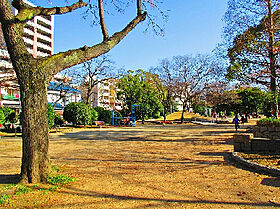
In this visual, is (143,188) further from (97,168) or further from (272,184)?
(272,184)

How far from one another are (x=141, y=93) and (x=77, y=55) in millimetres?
31057

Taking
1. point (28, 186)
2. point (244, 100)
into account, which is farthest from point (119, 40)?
point (244, 100)

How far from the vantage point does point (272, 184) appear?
407 centimetres

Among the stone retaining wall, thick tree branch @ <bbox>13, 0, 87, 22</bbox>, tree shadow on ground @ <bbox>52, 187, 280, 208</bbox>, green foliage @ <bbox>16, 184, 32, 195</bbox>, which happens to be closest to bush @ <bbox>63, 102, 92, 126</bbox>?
the stone retaining wall

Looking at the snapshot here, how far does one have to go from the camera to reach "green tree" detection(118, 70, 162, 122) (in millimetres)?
35500

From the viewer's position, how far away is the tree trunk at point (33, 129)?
3973mm

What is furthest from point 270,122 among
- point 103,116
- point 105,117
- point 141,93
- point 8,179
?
point 141,93

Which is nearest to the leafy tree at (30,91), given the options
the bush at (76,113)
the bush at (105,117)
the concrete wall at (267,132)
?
the concrete wall at (267,132)

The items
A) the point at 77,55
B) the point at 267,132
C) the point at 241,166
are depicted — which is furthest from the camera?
the point at 267,132

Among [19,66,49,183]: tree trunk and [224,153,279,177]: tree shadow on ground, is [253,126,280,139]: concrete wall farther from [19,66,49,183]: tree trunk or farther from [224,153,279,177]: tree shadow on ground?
[19,66,49,183]: tree trunk

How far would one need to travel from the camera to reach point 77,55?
4.59 m

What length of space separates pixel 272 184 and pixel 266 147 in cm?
336

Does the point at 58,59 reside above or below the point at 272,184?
above

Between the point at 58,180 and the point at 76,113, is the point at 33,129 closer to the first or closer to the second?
the point at 58,180
